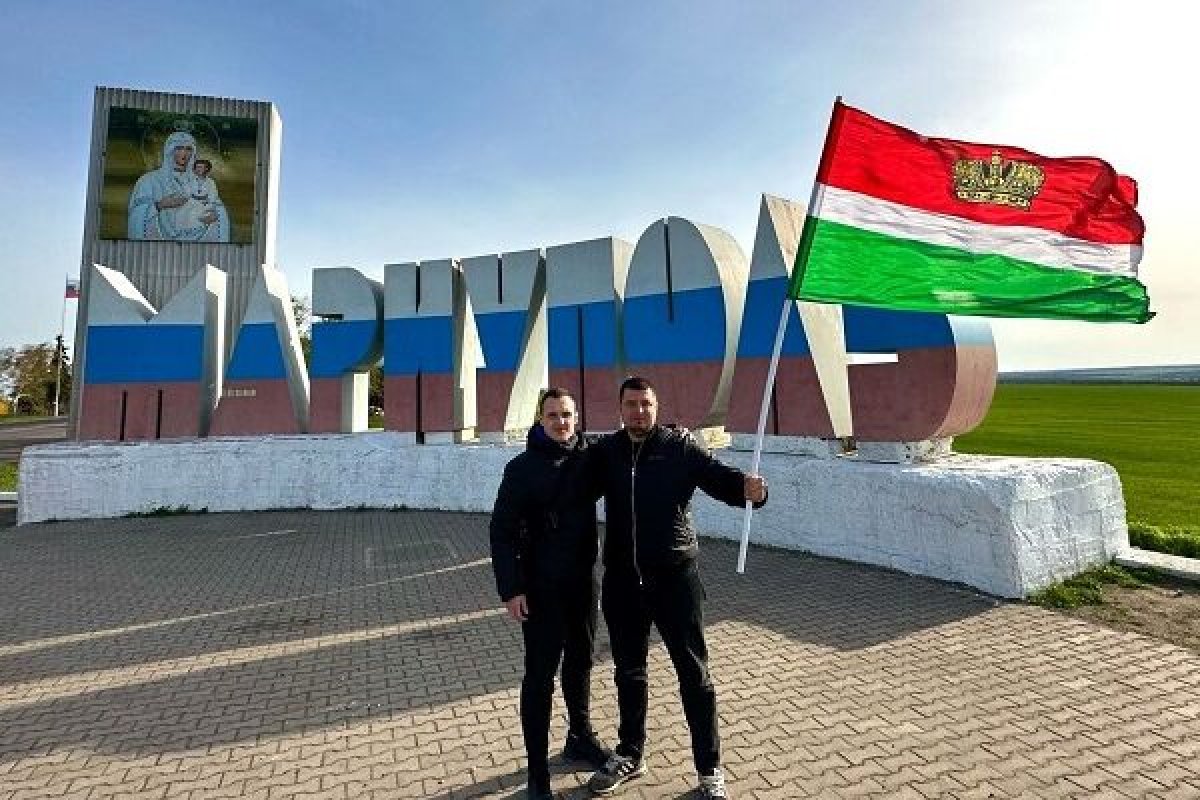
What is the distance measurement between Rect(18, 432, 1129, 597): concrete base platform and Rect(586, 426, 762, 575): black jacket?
14.0 ft

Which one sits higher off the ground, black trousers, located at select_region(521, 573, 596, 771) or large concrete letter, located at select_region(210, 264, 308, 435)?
large concrete letter, located at select_region(210, 264, 308, 435)

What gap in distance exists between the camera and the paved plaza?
320 centimetres

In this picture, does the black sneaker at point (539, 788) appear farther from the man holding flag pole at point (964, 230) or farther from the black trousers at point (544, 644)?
the man holding flag pole at point (964, 230)

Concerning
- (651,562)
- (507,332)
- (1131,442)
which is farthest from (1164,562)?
(1131,442)

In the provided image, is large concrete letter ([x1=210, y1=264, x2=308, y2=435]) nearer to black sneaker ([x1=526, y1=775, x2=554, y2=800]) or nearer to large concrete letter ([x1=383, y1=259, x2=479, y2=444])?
large concrete letter ([x1=383, y1=259, x2=479, y2=444])

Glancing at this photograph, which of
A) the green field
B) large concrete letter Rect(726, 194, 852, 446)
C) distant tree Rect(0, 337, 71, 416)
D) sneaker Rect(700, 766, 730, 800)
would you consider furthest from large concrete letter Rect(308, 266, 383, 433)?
distant tree Rect(0, 337, 71, 416)

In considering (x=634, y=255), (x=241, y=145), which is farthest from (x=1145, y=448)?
(x=241, y=145)

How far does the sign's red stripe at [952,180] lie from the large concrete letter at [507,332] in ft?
23.1

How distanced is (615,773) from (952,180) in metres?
4.89

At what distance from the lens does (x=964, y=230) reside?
4.79m

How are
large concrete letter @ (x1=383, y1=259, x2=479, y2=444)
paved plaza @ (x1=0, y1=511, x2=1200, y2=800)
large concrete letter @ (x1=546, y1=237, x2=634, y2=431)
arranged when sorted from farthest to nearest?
large concrete letter @ (x1=383, y1=259, x2=479, y2=444) < large concrete letter @ (x1=546, y1=237, x2=634, y2=431) < paved plaza @ (x1=0, y1=511, x2=1200, y2=800)

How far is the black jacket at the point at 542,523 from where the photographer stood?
3.03 meters

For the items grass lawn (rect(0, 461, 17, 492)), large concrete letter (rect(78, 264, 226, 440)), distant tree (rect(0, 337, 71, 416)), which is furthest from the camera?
distant tree (rect(0, 337, 71, 416))

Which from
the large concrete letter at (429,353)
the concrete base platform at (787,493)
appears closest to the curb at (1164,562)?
A: the concrete base platform at (787,493)
